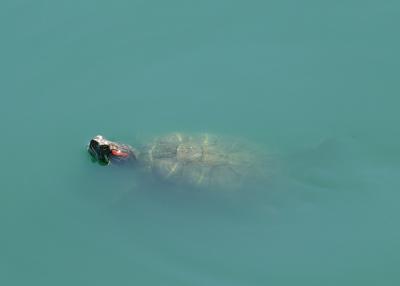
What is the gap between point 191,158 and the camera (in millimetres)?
8250

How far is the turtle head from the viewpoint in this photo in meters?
8.34

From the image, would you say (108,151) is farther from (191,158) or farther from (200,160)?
(200,160)

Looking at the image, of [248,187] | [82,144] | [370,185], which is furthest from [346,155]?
[82,144]

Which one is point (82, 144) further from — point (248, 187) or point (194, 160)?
point (248, 187)

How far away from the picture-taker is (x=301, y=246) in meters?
7.51

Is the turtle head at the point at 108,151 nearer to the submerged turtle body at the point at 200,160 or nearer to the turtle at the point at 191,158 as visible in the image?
the turtle at the point at 191,158

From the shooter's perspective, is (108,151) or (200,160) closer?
(200,160)

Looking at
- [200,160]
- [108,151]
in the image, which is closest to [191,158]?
[200,160]

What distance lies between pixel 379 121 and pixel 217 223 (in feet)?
7.84

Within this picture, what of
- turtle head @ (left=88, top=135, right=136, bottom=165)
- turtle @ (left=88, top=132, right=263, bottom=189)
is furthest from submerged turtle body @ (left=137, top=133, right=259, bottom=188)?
turtle head @ (left=88, top=135, right=136, bottom=165)

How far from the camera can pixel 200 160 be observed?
8.20m

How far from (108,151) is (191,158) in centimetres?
102

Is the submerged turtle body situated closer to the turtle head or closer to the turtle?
the turtle

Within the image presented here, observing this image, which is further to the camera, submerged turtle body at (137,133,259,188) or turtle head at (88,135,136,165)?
turtle head at (88,135,136,165)
